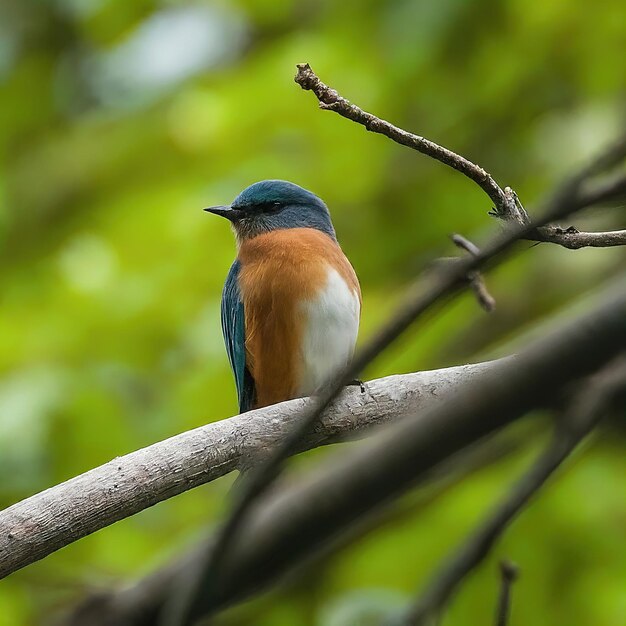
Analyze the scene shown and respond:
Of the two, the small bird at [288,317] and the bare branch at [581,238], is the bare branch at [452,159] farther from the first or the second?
the small bird at [288,317]

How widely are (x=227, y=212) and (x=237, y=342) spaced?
73cm

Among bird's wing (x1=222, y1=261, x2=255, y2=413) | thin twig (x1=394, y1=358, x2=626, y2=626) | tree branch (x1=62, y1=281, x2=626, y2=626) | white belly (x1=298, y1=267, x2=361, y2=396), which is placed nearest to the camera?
tree branch (x1=62, y1=281, x2=626, y2=626)

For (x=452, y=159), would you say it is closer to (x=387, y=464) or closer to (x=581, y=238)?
(x=581, y=238)

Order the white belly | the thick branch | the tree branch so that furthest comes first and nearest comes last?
1. the white belly
2. the thick branch
3. the tree branch

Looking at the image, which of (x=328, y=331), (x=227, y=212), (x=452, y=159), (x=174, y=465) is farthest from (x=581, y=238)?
(x=227, y=212)

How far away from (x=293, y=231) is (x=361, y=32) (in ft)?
4.87

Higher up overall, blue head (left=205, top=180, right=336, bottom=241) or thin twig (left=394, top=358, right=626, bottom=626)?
blue head (left=205, top=180, right=336, bottom=241)

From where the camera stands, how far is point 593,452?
13.6ft

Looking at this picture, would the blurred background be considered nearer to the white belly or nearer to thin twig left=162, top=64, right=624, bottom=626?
the white belly

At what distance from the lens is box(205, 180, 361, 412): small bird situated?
13.6 feet

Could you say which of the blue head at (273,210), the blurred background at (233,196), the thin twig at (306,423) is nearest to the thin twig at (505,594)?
the thin twig at (306,423)

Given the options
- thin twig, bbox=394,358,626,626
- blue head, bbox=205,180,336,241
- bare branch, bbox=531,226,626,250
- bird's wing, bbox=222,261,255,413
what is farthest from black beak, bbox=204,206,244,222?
thin twig, bbox=394,358,626,626

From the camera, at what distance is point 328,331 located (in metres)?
4.13

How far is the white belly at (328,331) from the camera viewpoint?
413cm
